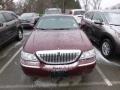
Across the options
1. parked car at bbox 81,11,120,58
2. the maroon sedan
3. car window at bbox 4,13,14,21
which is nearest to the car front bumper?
the maroon sedan

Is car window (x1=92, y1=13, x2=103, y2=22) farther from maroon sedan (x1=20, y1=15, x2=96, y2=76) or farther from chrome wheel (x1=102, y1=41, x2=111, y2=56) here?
maroon sedan (x1=20, y1=15, x2=96, y2=76)

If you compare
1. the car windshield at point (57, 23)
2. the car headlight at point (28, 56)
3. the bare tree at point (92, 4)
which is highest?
the car windshield at point (57, 23)

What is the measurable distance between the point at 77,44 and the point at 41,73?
1.09 metres

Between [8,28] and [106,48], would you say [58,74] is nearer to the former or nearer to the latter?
[106,48]

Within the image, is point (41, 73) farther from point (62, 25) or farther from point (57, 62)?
point (62, 25)

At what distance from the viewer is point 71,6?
184 feet

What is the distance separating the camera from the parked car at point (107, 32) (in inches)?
287

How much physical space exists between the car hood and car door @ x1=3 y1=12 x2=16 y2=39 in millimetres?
3632

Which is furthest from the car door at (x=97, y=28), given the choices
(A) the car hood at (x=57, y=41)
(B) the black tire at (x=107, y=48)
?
(A) the car hood at (x=57, y=41)

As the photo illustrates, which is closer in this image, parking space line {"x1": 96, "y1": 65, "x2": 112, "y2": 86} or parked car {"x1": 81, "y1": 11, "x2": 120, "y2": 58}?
parking space line {"x1": 96, "y1": 65, "x2": 112, "y2": 86}

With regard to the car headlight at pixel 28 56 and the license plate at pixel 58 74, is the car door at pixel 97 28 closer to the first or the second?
the license plate at pixel 58 74

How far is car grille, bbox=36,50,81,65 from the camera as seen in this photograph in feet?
16.1

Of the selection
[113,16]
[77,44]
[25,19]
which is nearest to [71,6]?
[25,19]

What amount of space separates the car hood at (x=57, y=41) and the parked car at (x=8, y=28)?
2.92 metres
